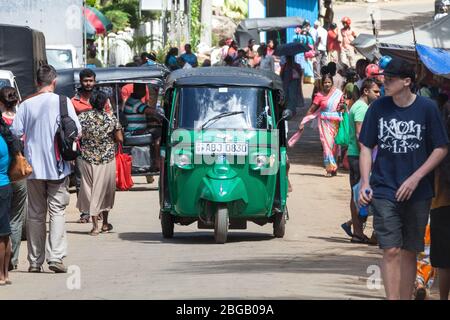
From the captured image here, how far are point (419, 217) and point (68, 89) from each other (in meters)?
14.6

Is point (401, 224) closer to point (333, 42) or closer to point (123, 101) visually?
point (123, 101)

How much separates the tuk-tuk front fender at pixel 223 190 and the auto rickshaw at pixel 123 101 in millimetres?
7293

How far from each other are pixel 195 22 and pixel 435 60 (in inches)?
1347

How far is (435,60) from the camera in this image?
61.3 feet

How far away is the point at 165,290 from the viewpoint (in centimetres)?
1245

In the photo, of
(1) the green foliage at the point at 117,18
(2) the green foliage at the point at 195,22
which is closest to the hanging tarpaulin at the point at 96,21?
(1) the green foliage at the point at 117,18

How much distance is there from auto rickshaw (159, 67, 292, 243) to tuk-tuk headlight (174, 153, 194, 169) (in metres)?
0.01

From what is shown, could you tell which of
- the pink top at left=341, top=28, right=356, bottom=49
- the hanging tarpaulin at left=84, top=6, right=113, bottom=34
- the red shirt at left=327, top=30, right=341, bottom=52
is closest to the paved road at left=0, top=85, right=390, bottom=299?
the pink top at left=341, top=28, right=356, bottom=49

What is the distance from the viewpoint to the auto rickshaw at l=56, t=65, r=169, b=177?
2406 centimetres

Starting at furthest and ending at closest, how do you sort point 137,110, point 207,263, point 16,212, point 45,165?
point 137,110 → point 207,263 → point 16,212 → point 45,165

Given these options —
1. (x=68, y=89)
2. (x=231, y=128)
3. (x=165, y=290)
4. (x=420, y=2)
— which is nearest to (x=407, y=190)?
(x=165, y=290)

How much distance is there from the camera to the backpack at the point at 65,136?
14.1 meters

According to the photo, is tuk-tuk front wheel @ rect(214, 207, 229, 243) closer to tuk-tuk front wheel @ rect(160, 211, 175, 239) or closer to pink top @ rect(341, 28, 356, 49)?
tuk-tuk front wheel @ rect(160, 211, 175, 239)

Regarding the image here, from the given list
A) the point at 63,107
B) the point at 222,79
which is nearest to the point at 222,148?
the point at 222,79
